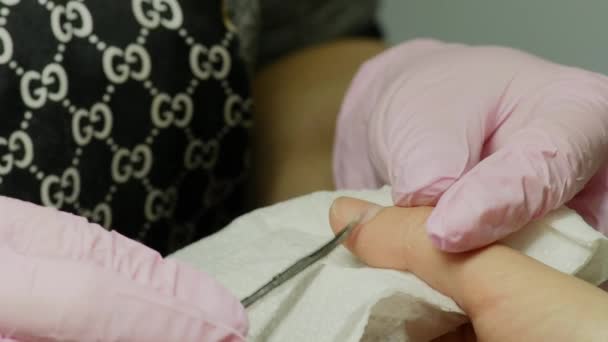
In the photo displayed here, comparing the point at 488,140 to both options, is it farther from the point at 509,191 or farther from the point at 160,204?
the point at 160,204

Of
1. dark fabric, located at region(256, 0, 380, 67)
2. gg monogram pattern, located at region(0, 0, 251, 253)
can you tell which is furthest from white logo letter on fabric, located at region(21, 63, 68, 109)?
dark fabric, located at region(256, 0, 380, 67)

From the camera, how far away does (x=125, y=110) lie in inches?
23.8

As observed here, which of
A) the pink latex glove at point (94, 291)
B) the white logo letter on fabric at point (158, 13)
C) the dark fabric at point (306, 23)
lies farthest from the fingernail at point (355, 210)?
the dark fabric at point (306, 23)

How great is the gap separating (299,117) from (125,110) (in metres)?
0.23

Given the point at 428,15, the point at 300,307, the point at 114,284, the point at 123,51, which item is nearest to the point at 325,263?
the point at 300,307

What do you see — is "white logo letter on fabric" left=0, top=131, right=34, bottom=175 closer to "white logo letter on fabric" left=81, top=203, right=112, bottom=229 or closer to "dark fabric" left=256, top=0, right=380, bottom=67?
"white logo letter on fabric" left=81, top=203, right=112, bottom=229

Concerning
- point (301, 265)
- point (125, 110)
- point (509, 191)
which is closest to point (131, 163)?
point (125, 110)

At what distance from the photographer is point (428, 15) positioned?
89 centimetres

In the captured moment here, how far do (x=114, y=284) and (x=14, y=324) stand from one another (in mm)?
48

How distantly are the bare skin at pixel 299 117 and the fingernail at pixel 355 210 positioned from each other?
8.6 inches

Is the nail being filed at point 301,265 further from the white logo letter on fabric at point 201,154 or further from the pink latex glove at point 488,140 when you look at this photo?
the white logo letter on fabric at point 201,154

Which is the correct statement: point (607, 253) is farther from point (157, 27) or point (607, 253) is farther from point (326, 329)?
point (157, 27)

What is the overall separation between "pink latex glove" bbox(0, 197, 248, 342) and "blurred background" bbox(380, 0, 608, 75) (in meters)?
0.44

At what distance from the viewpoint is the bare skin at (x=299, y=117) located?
740mm
